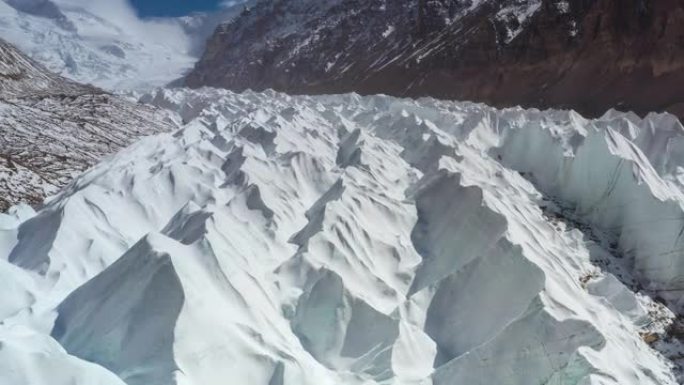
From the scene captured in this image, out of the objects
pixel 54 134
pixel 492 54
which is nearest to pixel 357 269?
pixel 54 134

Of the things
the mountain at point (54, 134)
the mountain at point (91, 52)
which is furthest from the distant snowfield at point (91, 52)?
the mountain at point (54, 134)

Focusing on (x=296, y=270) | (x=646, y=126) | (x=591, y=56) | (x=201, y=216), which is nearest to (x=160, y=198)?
(x=201, y=216)

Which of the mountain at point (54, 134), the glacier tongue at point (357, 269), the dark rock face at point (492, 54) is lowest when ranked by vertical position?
the dark rock face at point (492, 54)

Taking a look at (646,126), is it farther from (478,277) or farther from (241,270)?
(241,270)

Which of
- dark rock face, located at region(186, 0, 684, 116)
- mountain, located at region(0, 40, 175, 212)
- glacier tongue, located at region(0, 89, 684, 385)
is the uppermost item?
mountain, located at region(0, 40, 175, 212)

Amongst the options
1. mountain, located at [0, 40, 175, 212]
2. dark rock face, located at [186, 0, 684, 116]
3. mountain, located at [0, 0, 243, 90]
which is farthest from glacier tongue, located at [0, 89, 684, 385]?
mountain, located at [0, 0, 243, 90]

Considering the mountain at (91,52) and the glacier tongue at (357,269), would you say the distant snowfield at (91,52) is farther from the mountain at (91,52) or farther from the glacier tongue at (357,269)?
the glacier tongue at (357,269)

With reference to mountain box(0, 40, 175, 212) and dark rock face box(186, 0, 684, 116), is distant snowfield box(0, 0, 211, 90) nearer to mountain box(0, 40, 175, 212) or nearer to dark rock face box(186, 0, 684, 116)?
dark rock face box(186, 0, 684, 116)
